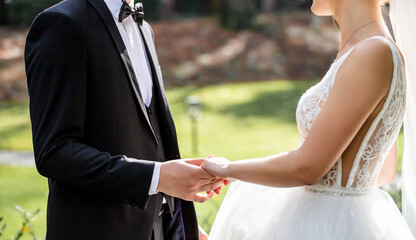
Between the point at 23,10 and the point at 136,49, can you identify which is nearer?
the point at 136,49

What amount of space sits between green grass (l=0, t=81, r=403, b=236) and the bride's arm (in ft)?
8.52

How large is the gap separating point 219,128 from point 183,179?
26.8ft

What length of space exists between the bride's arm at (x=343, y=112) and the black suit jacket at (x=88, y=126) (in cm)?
54

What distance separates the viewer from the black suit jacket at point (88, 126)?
6.36ft

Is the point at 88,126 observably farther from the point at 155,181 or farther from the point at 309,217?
the point at 309,217

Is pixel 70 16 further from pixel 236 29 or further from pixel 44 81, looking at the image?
pixel 236 29

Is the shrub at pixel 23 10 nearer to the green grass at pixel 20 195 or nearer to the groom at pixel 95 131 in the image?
the green grass at pixel 20 195

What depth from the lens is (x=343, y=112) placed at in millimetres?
1919

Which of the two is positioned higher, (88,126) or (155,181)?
(88,126)

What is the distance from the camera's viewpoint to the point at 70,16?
6.48 feet

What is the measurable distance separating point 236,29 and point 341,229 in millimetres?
14496

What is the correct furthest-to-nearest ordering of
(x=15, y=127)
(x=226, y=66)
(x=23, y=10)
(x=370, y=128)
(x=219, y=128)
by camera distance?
(x=226, y=66)
(x=23, y=10)
(x=15, y=127)
(x=219, y=128)
(x=370, y=128)

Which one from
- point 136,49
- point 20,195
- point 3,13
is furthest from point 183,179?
point 3,13

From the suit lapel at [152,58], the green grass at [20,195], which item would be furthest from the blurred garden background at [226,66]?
the suit lapel at [152,58]
